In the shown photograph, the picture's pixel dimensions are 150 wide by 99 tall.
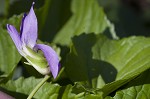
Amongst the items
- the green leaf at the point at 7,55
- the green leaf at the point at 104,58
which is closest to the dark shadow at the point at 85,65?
the green leaf at the point at 104,58

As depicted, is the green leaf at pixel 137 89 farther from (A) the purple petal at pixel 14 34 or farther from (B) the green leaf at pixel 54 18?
(B) the green leaf at pixel 54 18

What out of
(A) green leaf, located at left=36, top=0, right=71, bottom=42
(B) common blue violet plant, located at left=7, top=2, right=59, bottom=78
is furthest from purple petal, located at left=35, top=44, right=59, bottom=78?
(A) green leaf, located at left=36, top=0, right=71, bottom=42

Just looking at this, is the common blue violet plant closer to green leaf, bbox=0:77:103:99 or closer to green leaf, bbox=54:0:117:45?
green leaf, bbox=0:77:103:99

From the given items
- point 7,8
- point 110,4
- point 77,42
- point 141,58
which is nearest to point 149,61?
point 141,58

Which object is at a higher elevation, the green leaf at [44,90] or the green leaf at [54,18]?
the green leaf at [54,18]

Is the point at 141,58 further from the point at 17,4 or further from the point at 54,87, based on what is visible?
the point at 17,4

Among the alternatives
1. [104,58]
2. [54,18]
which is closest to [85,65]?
[104,58]
